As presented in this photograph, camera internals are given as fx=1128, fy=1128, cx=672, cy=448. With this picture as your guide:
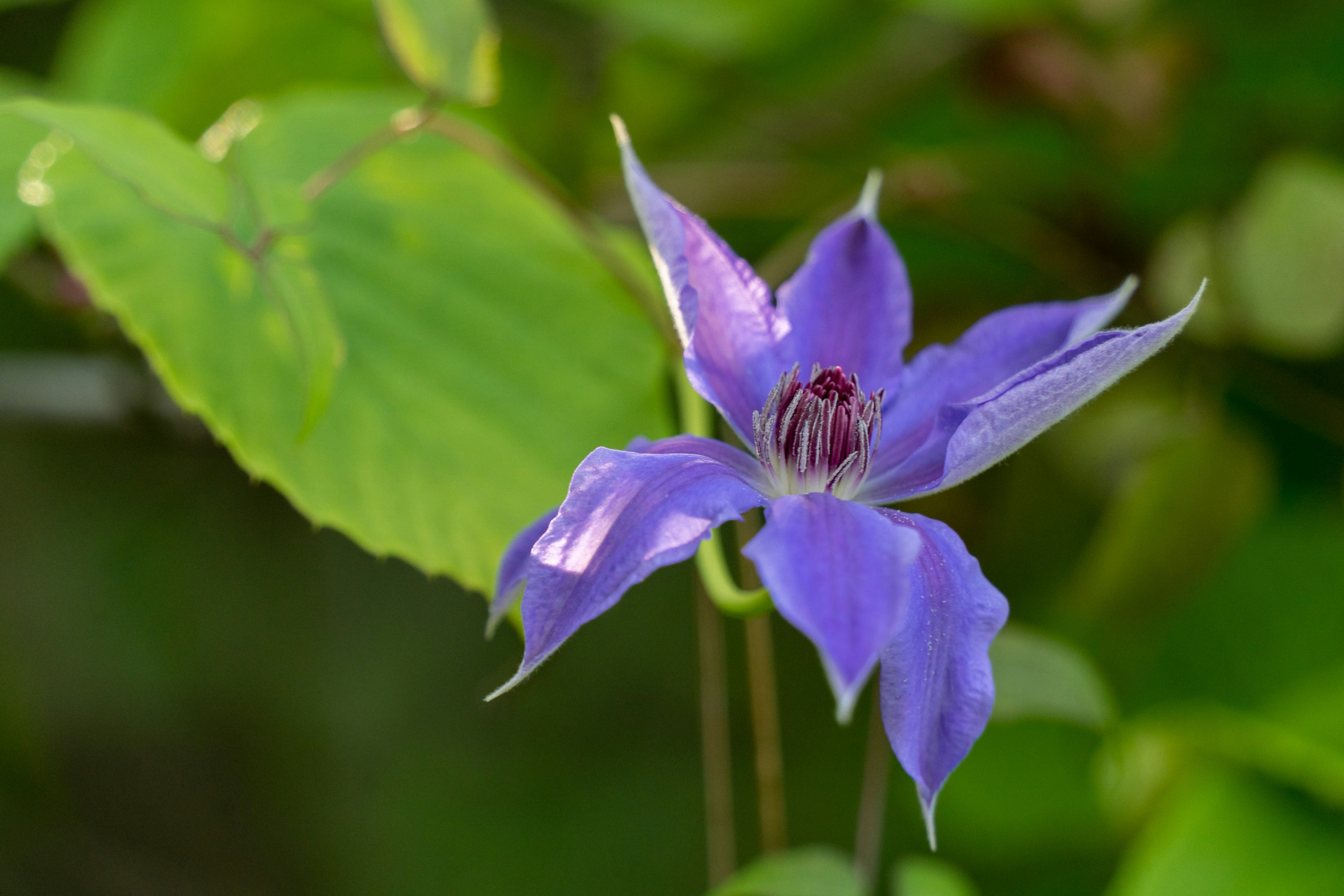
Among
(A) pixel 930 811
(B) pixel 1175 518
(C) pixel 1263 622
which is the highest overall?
(A) pixel 930 811

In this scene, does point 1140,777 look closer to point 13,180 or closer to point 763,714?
point 763,714

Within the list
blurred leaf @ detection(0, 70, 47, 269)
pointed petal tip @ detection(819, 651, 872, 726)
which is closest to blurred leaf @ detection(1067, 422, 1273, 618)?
pointed petal tip @ detection(819, 651, 872, 726)

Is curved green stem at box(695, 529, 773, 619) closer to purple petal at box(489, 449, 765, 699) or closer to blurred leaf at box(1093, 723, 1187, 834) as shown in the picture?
purple petal at box(489, 449, 765, 699)

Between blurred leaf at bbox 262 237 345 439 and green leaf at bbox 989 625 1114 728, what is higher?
blurred leaf at bbox 262 237 345 439

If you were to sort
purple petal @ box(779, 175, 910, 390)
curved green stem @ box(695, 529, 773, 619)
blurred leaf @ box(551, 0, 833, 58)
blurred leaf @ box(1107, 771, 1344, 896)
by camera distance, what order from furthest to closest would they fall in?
blurred leaf @ box(551, 0, 833, 58) → blurred leaf @ box(1107, 771, 1344, 896) → purple petal @ box(779, 175, 910, 390) → curved green stem @ box(695, 529, 773, 619)

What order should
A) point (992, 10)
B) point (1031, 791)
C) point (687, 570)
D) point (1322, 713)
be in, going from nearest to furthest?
point (1322, 713) → point (992, 10) → point (1031, 791) → point (687, 570)

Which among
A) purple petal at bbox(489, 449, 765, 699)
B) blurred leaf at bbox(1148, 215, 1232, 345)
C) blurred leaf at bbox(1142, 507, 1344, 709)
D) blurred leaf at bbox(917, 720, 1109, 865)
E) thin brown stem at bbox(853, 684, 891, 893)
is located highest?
purple petal at bbox(489, 449, 765, 699)

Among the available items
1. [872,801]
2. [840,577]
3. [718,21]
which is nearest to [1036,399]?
[840,577]
